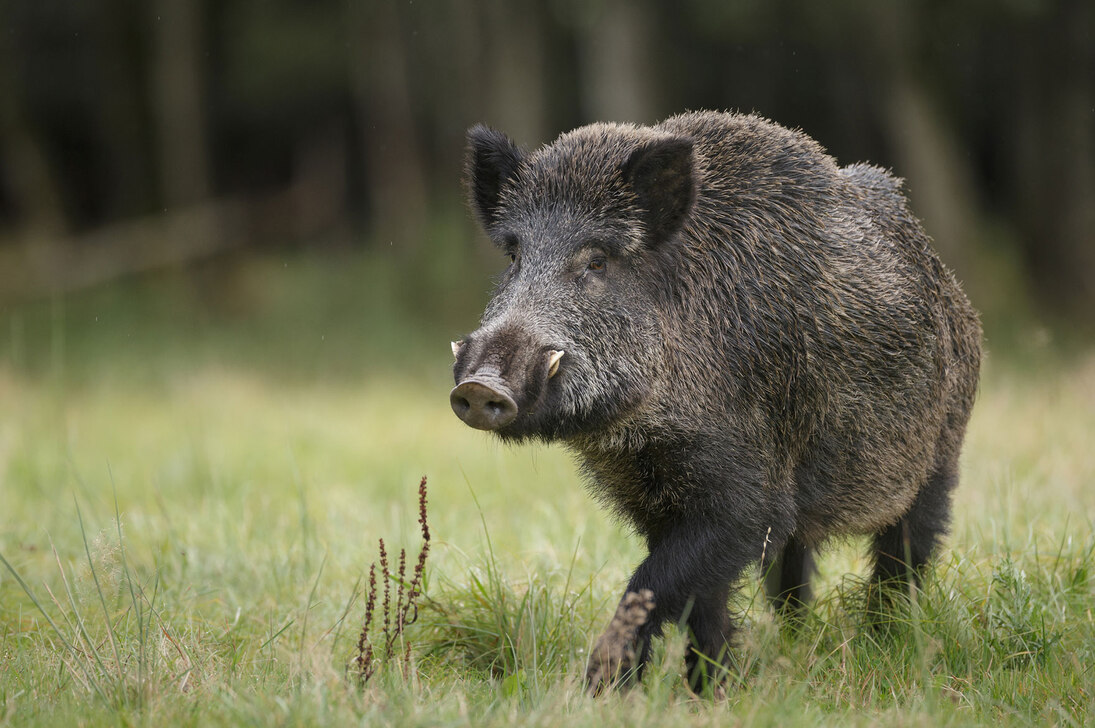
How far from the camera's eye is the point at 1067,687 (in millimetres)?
3486

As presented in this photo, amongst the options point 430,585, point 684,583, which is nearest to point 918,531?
point 684,583

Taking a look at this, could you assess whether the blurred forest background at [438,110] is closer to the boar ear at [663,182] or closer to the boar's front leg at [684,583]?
the boar ear at [663,182]

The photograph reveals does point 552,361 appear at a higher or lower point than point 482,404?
higher

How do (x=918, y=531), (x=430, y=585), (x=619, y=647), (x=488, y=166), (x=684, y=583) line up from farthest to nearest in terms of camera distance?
(x=430, y=585)
(x=918, y=531)
(x=488, y=166)
(x=684, y=583)
(x=619, y=647)

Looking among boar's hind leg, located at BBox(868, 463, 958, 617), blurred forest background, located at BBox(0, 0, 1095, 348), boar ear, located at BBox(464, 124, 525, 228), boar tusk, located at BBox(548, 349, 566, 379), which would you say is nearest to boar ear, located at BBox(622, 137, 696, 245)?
boar ear, located at BBox(464, 124, 525, 228)

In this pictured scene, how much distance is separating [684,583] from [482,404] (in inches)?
35.0

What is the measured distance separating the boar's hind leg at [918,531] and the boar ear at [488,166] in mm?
1870

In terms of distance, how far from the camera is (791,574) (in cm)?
445

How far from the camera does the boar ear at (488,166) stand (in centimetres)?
388

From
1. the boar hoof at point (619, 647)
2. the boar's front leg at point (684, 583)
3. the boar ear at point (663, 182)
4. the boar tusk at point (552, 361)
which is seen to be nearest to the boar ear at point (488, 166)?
the boar ear at point (663, 182)

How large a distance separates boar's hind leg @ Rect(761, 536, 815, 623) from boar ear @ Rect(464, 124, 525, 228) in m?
1.60

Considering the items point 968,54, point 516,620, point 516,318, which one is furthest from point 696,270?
point 968,54

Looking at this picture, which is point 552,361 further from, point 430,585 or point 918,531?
point 918,531

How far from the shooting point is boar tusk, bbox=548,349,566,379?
328cm
